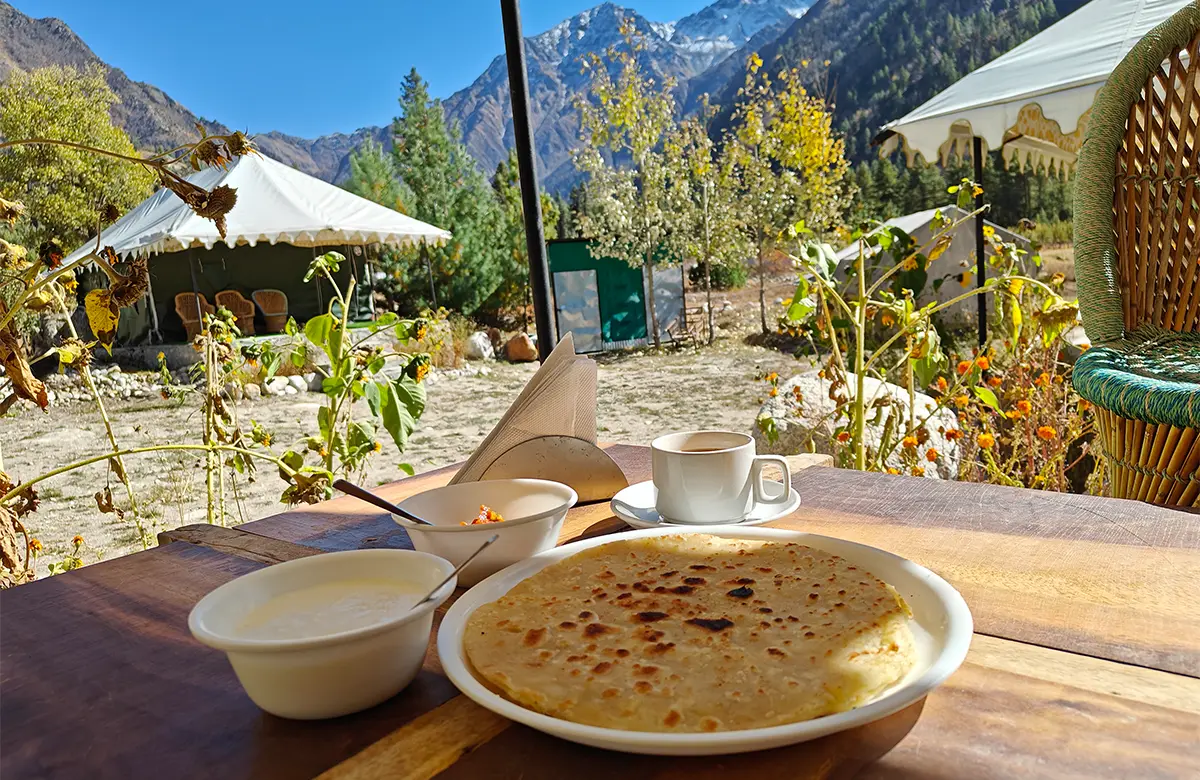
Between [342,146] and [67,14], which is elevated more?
[67,14]

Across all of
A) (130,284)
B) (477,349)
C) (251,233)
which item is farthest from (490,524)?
(477,349)

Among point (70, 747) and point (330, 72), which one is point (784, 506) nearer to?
point (70, 747)

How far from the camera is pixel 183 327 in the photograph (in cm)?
1360

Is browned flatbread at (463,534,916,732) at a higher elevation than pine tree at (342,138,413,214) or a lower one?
lower

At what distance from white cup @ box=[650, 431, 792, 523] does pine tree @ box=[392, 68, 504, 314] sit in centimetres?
1376

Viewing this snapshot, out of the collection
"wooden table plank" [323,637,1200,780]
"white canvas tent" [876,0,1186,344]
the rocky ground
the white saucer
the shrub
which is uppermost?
"white canvas tent" [876,0,1186,344]

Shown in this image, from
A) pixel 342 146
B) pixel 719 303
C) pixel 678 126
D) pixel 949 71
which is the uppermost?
pixel 342 146

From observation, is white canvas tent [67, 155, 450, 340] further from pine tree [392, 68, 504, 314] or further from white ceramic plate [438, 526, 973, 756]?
white ceramic plate [438, 526, 973, 756]

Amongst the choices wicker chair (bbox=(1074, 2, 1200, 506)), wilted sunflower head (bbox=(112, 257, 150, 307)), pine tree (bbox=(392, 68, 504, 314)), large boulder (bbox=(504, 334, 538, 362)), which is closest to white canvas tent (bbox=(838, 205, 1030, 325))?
large boulder (bbox=(504, 334, 538, 362))

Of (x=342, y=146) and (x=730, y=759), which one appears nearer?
(x=730, y=759)

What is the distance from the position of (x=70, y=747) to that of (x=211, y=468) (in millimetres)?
1800

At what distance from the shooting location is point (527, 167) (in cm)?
178

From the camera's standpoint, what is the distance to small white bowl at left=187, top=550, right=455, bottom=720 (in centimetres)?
48

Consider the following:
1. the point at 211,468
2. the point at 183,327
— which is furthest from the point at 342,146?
the point at 211,468
